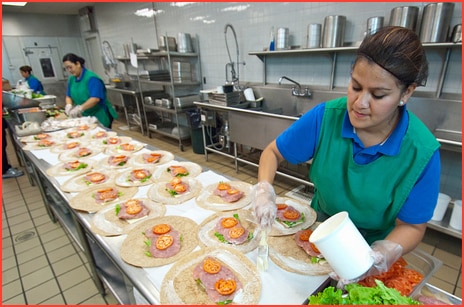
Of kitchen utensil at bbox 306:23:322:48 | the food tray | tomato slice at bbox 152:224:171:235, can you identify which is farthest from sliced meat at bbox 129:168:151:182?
kitchen utensil at bbox 306:23:322:48

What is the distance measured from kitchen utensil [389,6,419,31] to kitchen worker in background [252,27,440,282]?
2034 millimetres

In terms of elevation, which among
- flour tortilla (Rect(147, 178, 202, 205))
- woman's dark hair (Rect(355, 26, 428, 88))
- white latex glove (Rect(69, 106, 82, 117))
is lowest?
flour tortilla (Rect(147, 178, 202, 205))

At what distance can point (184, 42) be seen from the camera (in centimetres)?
488

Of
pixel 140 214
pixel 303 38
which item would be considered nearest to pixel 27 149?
pixel 140 214

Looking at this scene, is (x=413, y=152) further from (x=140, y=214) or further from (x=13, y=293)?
(x=13, y=293)

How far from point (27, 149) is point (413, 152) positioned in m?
3.08

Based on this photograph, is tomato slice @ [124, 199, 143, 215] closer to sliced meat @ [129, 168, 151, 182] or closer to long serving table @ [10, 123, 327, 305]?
long serving table @ [10, 123, 327, 305]

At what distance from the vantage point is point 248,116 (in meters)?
3.39

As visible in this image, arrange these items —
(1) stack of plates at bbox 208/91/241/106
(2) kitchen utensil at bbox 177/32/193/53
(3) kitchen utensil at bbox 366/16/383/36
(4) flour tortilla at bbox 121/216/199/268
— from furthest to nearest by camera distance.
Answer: (2) kitchen utensil at bbox 177/32/193/53 → (1) stack of plates at bbox 208/91/241/106 → (3) kitchen utensil at bbox 366/16/383/36 → (4) flour tortilla at bbox 121/216/199/268

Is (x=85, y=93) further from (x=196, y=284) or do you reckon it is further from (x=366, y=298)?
(x=366, y=298)

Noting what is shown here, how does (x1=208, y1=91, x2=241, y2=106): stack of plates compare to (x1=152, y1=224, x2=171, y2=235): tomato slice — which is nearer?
(x1=152, y1=224, x2=171, y2=235): tomato slice

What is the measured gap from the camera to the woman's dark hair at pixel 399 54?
0.77 metres

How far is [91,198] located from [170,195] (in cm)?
47

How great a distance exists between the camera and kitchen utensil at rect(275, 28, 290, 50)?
3326 mm
